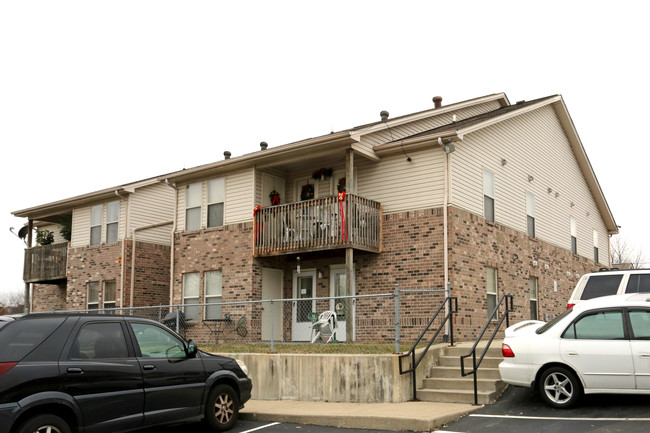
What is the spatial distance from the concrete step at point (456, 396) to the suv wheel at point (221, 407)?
351 cm

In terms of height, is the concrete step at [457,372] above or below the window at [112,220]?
below

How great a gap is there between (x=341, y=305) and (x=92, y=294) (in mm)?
11090

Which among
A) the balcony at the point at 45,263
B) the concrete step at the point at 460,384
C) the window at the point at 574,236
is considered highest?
the window at the point at 574,236

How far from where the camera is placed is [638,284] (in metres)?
12.0

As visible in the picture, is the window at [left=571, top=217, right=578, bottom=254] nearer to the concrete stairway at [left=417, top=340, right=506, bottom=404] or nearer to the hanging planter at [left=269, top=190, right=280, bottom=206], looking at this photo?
the hanging planter at [left=269, top=190, right=280, bottom=206]

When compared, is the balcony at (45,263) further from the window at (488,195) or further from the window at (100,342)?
the window at (100,342)

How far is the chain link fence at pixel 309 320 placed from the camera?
1616cm

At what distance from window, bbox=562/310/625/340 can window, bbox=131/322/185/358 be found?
18.7 ft

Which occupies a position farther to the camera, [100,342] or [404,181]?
[404,181]

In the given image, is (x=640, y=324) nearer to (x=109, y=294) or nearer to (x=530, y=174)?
(x=530, y=174)

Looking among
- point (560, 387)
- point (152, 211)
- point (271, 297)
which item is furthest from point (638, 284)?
point (152, 211)

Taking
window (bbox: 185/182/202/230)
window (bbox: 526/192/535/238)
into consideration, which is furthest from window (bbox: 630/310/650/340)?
window (bbox: 185/182/202/230)

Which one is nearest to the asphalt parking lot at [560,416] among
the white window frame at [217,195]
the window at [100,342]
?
the window at [100,342]

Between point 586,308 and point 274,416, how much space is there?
518 centimetres
